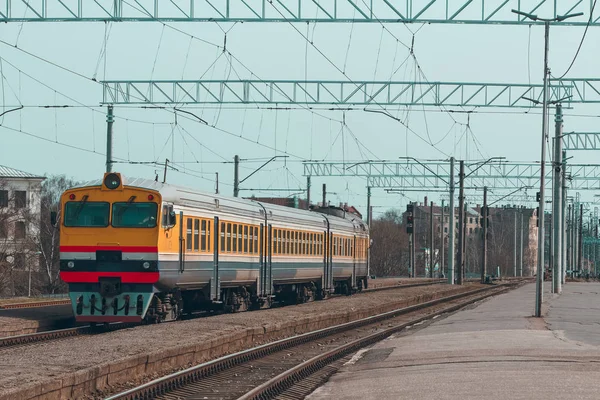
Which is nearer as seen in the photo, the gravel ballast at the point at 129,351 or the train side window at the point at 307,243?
the gravel ballast at the point at 129,351

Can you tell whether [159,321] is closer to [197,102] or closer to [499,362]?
[499,362]

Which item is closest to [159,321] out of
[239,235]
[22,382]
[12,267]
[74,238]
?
[74,238]

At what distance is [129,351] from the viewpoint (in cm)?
1541

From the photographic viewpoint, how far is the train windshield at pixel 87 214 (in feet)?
70.9

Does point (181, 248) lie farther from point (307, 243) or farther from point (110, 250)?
point (307, 243)

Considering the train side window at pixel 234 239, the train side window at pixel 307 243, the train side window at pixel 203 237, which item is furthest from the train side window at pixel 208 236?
the train side window at pixel 307 243

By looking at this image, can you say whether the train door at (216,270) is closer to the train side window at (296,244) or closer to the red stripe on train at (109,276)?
the red stripe on train at (109,276)

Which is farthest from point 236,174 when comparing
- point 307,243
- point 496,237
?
point 496,237

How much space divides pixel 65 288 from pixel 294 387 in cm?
5082

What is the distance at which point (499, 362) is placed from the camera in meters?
15.3

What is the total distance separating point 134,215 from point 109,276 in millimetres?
1366

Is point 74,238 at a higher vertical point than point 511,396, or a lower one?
higher

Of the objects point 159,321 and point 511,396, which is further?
point 159,321

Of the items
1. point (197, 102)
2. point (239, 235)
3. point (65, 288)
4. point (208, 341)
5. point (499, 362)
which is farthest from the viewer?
point (65, 288)
